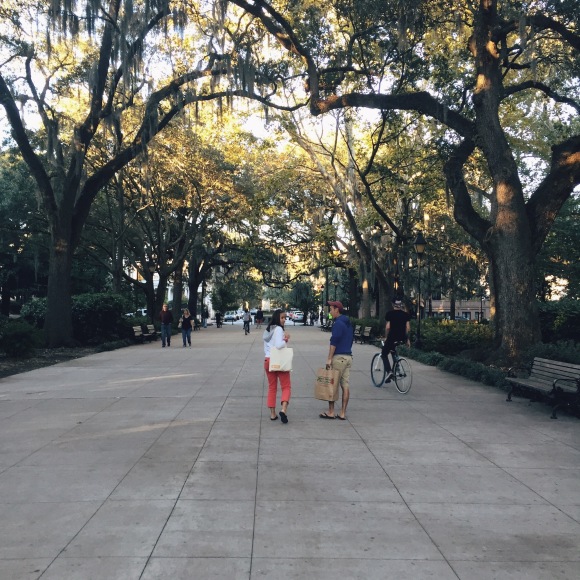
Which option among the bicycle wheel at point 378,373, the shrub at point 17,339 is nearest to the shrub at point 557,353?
the bicycle wheel at point 378,373

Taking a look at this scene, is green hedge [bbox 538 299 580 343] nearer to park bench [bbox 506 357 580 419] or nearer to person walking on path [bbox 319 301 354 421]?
park bench [bbox 506 357 580 419]

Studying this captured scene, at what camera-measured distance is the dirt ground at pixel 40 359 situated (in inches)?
615

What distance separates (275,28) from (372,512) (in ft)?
46.8

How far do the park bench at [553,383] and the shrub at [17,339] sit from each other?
13410 mm

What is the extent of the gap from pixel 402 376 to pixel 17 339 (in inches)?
460

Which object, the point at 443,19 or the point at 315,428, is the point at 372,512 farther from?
the point at 443,19

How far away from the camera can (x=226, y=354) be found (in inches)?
824

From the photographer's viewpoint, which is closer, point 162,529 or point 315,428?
point 162,529

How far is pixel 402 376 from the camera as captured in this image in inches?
458

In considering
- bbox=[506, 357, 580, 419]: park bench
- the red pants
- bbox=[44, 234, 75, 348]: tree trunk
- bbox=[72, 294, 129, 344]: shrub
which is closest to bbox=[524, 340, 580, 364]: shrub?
bbox=[506, 357, 580, 419]: park bench

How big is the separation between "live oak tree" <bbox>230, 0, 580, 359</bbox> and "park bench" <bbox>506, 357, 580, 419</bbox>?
11.3 ft

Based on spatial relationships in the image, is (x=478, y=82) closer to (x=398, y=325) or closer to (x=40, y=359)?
(x=398, y=325)

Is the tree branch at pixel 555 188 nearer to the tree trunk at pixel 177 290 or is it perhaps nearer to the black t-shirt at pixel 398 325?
the black t-shirt at pixel 398 325

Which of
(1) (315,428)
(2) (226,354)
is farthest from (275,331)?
(2) (226,354)
